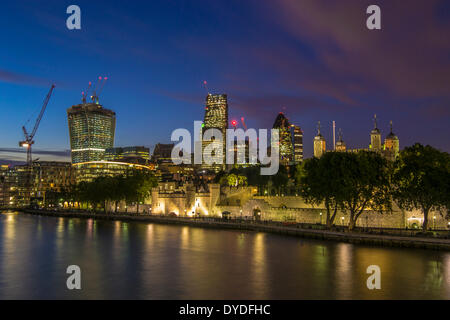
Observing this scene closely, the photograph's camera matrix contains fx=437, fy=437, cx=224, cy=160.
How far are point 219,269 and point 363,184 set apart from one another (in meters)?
29.2

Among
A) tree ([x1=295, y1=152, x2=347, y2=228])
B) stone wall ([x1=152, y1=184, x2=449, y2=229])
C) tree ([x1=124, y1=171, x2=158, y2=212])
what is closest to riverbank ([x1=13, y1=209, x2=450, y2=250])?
tree ([x1=295, y1=152, x2=347, y2=228])

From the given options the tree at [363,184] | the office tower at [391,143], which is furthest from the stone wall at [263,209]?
the office tower at [391,143]

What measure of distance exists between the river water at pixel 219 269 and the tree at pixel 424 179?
9.36 metres

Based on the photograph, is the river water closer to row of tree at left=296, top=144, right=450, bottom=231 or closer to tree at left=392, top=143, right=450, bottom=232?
row of tree at left=296, top=144, right=450, bottom=231

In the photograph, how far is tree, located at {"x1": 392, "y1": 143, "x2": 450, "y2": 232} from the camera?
5597 cm

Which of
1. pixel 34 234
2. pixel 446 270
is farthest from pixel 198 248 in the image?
pixel 34 234

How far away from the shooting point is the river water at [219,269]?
34.6m

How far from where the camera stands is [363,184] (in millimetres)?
63125

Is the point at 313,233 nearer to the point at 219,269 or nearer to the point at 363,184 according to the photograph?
the point at 363,184

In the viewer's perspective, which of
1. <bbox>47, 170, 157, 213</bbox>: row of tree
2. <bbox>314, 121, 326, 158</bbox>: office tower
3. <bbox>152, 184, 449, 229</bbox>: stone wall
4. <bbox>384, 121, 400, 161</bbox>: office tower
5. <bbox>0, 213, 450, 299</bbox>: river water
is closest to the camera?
<bbox>0, 213, 450, 299</bbox>: river water

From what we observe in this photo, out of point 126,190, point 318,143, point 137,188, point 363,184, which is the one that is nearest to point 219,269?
point 363,184

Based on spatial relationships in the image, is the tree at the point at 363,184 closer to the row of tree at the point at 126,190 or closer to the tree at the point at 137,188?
the tree at the point at 137,188

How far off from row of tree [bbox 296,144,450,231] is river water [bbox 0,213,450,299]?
8.64 metres
